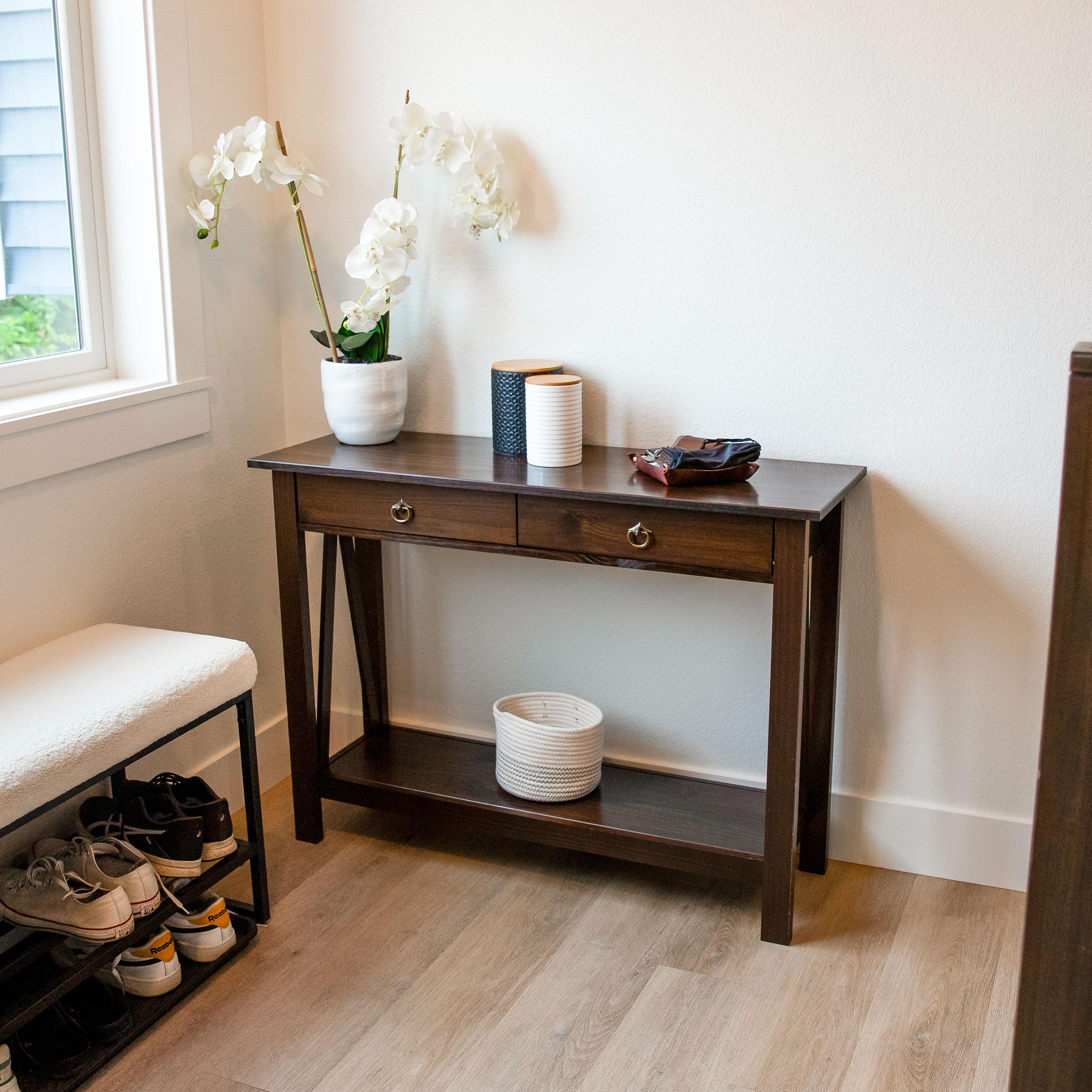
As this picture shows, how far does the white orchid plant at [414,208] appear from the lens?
2.11 m

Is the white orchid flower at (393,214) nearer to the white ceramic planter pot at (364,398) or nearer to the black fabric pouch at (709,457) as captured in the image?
the white ceramic planter pot at (364,398)

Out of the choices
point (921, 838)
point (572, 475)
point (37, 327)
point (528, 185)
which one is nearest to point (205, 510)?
point (37, 327)

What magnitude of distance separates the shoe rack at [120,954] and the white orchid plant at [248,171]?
89 centimetres

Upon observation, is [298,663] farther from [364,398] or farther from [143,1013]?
[143,1013]

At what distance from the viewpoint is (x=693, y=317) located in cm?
215

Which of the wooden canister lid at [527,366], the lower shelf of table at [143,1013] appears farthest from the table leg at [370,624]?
the lower shelf of table at [143,1013]

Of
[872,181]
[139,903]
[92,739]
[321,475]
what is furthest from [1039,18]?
[139,903]

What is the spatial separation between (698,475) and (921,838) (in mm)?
889

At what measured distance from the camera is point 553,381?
82.3 inches

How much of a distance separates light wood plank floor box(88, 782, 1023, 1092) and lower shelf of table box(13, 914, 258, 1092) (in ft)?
0.07

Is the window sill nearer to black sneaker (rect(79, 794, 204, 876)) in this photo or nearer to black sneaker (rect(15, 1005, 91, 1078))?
black sneaker (rect(79, 794, 204, 876))

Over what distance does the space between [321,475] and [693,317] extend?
755mm

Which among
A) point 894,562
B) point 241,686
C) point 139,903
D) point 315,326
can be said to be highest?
point 315,326

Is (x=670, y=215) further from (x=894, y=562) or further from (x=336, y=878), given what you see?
(x=336, y=878)
